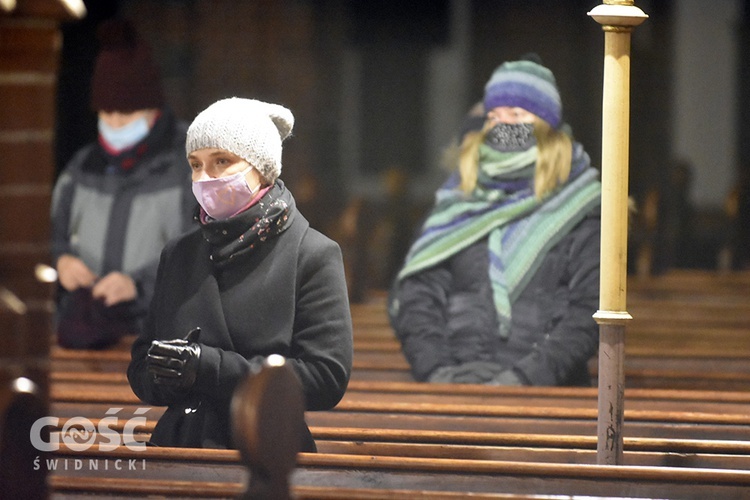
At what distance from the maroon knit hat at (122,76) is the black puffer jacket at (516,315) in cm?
128

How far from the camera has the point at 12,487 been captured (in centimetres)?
300

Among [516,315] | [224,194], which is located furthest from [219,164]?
[516,315]

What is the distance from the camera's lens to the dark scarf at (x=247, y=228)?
327 centimetres

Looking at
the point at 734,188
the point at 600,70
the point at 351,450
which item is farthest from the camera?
the point at 734,188

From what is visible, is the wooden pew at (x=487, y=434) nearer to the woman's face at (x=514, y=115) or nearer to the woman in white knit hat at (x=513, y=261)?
the woman in white knit hat at (x=513, y=261)

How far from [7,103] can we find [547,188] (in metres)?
2.19

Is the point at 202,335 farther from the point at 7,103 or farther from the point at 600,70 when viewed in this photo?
the point at 600,70

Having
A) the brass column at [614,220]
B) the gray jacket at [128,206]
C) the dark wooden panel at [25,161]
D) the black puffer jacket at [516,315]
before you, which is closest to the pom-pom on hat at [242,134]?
the dark wooden panel at [25,161]

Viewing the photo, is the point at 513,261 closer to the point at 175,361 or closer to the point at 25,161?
the point at 175,361

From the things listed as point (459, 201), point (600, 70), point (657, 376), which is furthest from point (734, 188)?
point (459, 201)

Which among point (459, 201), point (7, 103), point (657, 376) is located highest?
point (7, 103)

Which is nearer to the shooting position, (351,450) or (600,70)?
(351,450)
